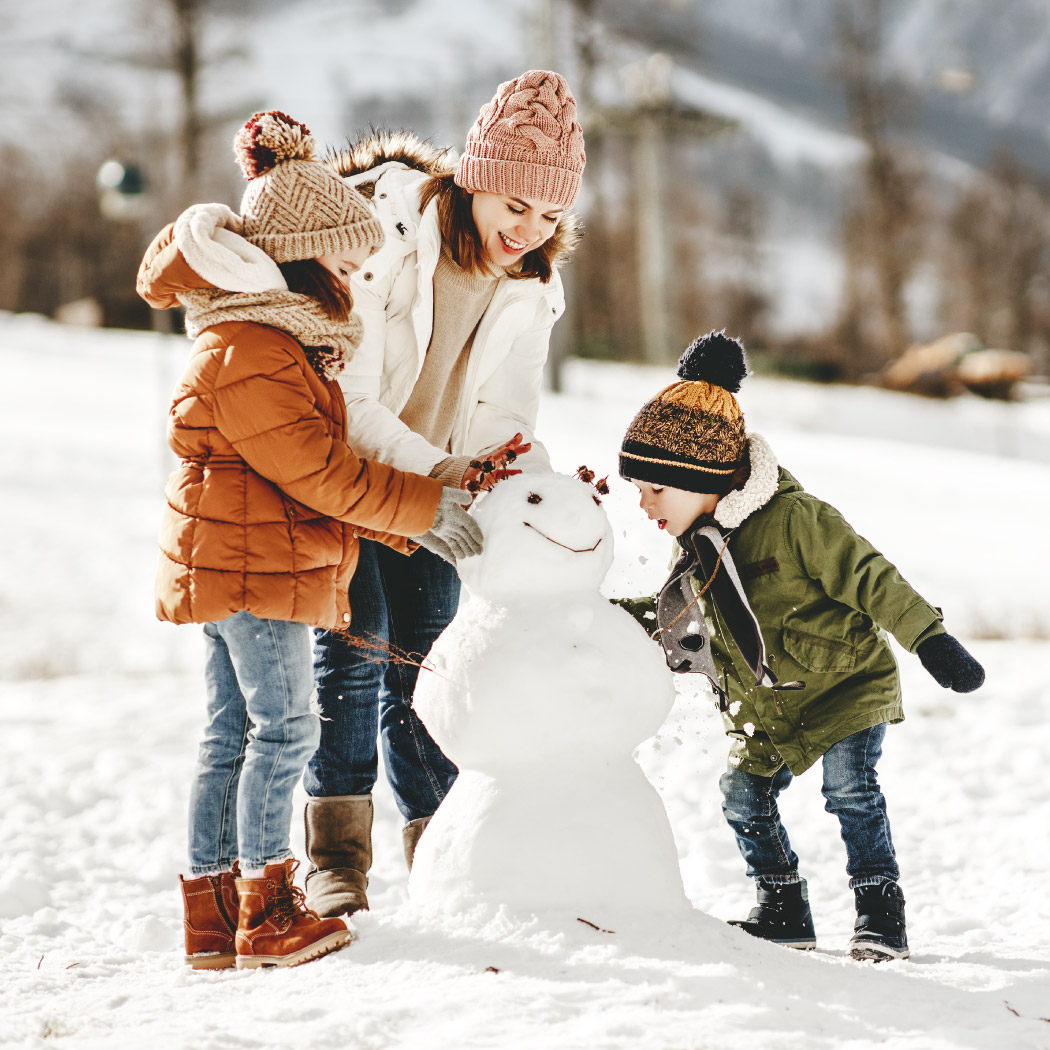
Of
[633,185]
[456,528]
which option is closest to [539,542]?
[456,528]

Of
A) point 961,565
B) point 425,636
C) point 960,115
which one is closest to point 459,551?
point 425,636

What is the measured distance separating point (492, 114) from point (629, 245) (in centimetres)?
2716

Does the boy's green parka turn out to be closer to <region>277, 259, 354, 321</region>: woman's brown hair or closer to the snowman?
the snowman

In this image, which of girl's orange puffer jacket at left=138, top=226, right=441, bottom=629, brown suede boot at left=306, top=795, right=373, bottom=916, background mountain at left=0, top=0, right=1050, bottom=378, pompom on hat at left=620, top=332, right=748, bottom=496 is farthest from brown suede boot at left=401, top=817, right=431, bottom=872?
background mountain at left=0, top=0, right=1050, bottom=378

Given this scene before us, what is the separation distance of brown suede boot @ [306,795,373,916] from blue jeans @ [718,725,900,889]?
2.82 ft

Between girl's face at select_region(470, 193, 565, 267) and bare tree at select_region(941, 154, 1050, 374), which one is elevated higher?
bare tree at select_region(941, 154, 1050, 374)

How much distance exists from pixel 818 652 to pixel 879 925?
0.61 meters

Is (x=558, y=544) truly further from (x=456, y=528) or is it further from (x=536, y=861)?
(x=536, y=861)

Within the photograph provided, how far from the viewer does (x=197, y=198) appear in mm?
20938

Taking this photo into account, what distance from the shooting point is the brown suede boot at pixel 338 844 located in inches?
101

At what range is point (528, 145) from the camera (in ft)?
8.70

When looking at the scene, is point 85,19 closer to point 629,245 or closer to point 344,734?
point 629,245

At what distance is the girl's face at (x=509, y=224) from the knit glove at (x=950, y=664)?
1.24 metres

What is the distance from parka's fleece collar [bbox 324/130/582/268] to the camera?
2760 mm
